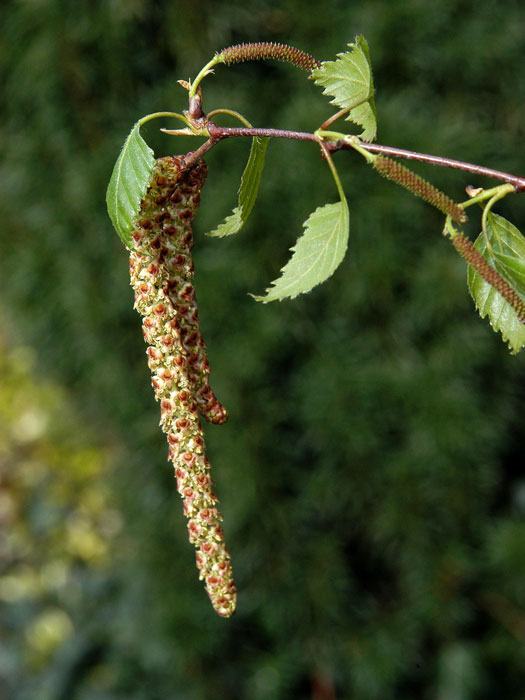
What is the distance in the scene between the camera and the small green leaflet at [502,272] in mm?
606

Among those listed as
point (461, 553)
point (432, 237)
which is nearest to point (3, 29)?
point (432, 237)

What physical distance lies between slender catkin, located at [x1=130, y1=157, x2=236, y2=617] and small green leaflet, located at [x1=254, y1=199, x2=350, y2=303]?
0.26 ft

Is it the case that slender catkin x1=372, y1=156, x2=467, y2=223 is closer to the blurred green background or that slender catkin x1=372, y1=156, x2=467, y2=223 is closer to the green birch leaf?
the green birch leaf

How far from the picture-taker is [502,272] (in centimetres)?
61

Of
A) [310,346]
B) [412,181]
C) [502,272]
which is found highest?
[412,181]

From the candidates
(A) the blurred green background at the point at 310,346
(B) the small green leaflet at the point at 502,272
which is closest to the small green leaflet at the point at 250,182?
(B) the small green leaflet at the point at 502,272

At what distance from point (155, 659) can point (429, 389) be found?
3.06 ft

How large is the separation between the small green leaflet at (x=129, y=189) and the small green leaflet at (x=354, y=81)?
0.50 ft

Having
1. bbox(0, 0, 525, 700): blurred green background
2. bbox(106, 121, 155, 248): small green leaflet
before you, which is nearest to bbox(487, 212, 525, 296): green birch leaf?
bbox(106, 121, 155, 248): small green leaflet

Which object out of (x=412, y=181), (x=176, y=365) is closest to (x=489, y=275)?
(x=412, y=181)

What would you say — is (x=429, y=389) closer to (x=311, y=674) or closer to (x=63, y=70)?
(x=311, y=674)

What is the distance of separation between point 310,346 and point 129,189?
4.82ft

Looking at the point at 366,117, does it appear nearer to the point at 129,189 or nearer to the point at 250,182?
the point at 250,182

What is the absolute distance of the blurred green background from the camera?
1.95 metres
